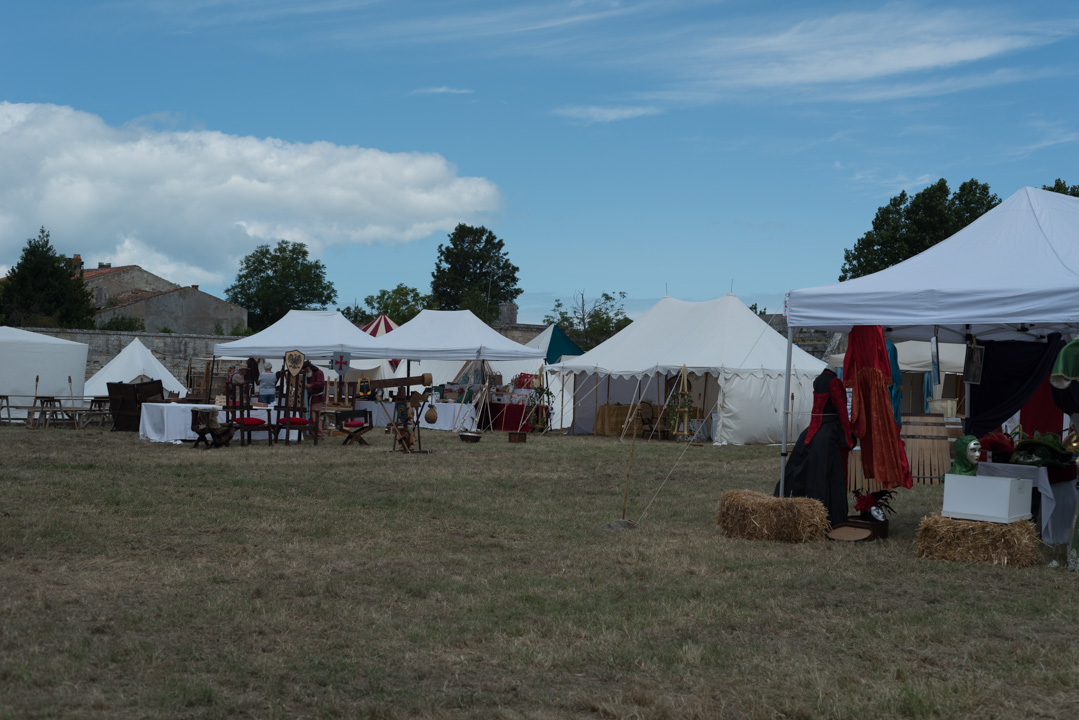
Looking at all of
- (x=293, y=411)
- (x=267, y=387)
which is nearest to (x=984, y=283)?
(x=293, y=411)

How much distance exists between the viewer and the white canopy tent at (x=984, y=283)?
627cm

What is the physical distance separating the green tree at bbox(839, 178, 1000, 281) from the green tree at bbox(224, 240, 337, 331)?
120 feet

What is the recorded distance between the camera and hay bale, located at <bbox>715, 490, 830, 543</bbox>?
6.70 m

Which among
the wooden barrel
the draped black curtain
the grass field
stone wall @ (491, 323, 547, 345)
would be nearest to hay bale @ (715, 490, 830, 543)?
the grass field

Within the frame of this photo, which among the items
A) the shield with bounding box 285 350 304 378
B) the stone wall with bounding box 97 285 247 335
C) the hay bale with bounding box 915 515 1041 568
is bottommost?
the hay bale with bounding box 915 515 1041 568

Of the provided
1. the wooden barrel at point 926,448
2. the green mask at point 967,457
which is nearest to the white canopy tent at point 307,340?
the wooden barrel at point 926,448

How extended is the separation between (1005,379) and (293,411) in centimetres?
1024

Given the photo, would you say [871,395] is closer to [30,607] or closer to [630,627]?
[630,627]

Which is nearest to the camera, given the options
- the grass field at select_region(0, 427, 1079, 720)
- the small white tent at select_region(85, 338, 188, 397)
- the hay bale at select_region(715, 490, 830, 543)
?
the grass field at select_region(0, 427, 1079, 720)

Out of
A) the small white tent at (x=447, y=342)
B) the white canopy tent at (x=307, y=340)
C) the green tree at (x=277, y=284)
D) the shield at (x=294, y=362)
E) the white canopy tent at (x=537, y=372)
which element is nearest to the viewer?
the shield at (x=294, y=362)

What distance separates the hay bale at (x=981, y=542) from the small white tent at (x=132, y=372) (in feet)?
59.7

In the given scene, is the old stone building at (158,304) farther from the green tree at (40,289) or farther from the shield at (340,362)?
the shield at (340,362)

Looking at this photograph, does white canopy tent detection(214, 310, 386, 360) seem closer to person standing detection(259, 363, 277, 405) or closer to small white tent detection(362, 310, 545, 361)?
small white tent detection(362, 310, 545, 361)

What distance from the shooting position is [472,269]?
61.6 meters
